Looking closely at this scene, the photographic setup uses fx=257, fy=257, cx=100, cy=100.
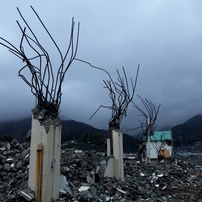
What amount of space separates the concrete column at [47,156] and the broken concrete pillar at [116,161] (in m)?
2.98

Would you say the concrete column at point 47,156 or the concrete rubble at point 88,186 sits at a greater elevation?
the concrete column at point 47,156

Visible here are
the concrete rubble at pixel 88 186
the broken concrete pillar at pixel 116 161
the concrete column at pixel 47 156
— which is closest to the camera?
the concrete column at pixel 47 156

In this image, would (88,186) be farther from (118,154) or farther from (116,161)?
(118,154)

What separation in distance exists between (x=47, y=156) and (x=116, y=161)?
366 centimetres

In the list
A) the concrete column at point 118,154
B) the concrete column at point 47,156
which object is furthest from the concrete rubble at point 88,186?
the concrete column at point 118,154

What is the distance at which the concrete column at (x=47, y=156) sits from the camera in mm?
4836

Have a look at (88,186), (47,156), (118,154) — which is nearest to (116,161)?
(118,154)

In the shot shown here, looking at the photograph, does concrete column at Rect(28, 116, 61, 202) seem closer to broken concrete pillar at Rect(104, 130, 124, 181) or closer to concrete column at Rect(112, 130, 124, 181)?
broken concrete pillar at Rect(104, 130, 124, 181)

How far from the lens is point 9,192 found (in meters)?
5.34

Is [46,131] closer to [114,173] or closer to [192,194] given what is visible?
[114,173]

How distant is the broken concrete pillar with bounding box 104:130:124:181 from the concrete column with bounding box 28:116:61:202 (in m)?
2.98

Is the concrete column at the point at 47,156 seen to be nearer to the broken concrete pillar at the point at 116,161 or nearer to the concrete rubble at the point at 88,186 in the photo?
the concrete rubble at the point at 88,186

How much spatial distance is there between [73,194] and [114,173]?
108 inches

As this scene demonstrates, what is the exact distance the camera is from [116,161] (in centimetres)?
811
